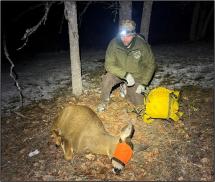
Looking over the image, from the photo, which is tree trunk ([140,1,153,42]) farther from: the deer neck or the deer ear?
the deer ear

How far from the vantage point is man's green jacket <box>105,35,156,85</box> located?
22.4 feet

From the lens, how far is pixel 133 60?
6941mm

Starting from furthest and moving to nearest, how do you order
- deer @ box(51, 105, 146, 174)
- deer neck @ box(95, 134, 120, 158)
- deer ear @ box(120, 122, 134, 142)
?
deer neck @ box(95, 134, 120, 158) → deer @ box(51, 105, 146, 174) → deer ear @ box(120, 122, 134, 142)

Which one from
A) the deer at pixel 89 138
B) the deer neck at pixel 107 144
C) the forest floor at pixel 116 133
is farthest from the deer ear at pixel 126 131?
the forest floor at pixel 116 133

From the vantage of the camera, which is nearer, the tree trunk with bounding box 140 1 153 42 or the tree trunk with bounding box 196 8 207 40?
the tree trunk with bounding box 140 1 153 42

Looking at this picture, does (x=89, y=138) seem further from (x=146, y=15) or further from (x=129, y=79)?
(x=146, y=15)

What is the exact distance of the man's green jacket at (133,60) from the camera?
682cm

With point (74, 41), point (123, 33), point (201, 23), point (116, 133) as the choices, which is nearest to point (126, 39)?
point (123, 33)

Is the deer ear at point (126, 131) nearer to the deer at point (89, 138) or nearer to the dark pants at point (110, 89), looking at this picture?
the deer at point (89, 138)

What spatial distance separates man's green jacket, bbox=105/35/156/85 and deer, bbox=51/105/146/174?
1.50m

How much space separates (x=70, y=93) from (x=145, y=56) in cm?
226

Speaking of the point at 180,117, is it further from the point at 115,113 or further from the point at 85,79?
the point at 85,79

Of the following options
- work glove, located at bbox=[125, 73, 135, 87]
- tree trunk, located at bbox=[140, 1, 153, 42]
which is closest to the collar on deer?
work glove, located at bbox=[125, 73, 135, 87]

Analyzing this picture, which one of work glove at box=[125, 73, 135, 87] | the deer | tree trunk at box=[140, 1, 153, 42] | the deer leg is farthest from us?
tree trunk at box=[140, 1, 153, 42]
